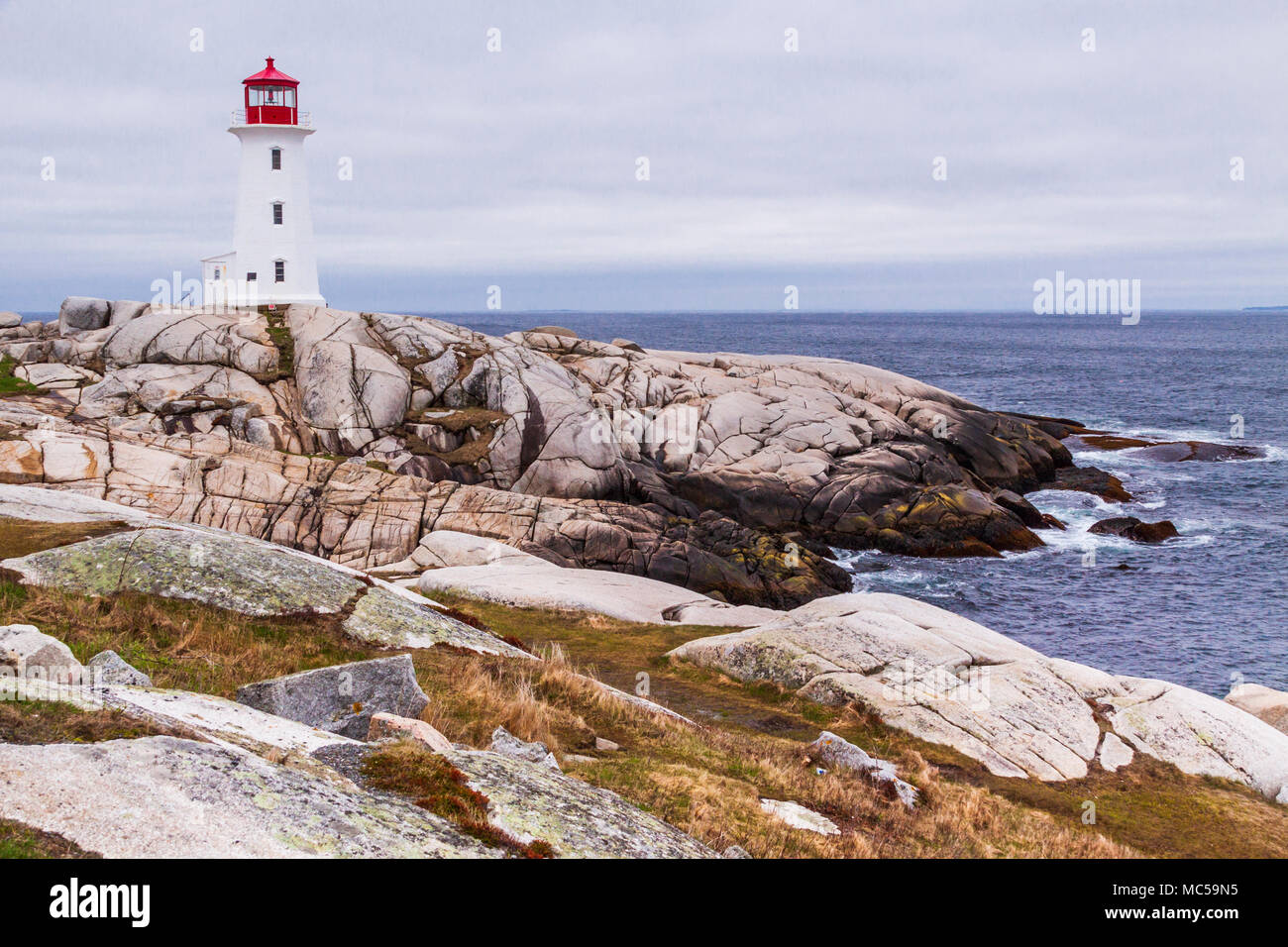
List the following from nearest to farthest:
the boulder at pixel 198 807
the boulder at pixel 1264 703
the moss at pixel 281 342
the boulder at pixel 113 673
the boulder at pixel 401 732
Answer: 1. the boulder at pixel 198 807
2. the boulder at pixel 401 732
3. the boulder at pixel 113 673
4. the boulder at pixel 1264 703
5. the moss at pixel 281 342

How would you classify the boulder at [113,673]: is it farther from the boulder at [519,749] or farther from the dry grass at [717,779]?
the boulder at [519,749]

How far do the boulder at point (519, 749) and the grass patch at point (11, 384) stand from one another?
136ft

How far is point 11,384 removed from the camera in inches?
1722

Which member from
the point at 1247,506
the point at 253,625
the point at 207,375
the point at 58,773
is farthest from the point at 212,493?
the point at 1247,506

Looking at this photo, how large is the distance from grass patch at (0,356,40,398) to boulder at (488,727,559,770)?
41.4m

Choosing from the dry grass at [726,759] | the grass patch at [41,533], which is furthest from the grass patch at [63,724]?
the grass patch at [41,533]

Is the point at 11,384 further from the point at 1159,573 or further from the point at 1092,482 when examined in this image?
the point at 1092,482

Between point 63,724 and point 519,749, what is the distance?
4.78 metres

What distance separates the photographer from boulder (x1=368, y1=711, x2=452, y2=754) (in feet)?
32.3

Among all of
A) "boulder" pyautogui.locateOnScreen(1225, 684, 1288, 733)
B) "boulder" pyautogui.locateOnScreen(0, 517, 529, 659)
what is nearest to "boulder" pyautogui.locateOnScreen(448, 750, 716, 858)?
"boulder" pyautogui.locateOnScreen(0, 517, 529, 659)

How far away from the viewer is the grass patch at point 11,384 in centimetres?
4312

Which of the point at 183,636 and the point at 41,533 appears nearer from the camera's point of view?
the point at 183,636

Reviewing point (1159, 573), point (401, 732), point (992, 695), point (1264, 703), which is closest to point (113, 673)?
point (401, 732)
